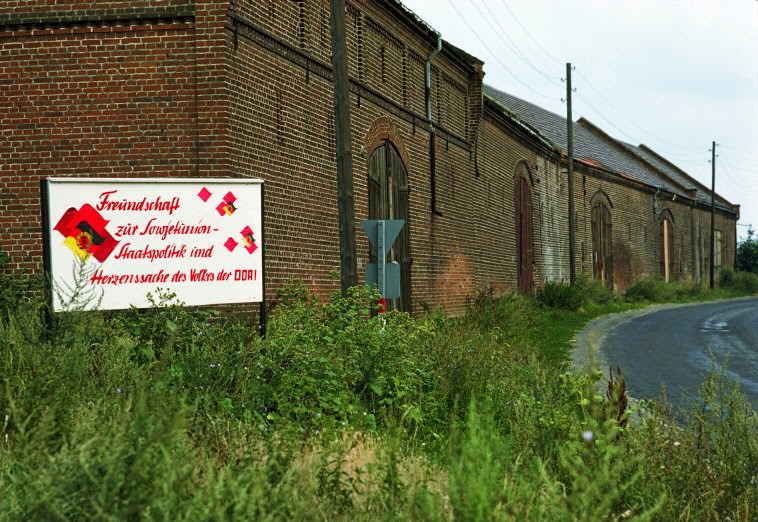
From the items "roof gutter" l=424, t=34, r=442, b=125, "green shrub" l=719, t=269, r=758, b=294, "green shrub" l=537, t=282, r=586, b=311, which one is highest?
"roof gutter" l=424, t=34, r=442, b=125

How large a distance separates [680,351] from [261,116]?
9528mm

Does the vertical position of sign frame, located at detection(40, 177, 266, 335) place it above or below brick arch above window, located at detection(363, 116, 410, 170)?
below

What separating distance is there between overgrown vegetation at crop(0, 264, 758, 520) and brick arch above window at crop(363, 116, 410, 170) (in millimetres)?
8002

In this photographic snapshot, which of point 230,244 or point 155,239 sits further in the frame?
point 230,244

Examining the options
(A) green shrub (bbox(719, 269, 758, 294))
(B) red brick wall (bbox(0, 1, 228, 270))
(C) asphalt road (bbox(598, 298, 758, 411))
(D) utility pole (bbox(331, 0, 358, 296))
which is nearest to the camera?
(D) utility pole (bbox(331, 0, 358, 296))

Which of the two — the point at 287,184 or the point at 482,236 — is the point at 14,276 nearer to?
the point at 287,184

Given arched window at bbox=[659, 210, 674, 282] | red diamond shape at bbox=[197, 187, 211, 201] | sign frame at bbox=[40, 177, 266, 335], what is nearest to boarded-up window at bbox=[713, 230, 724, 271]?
arched window at bbox=[659, 210, 674, 282]

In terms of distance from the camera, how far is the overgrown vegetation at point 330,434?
4258 mm

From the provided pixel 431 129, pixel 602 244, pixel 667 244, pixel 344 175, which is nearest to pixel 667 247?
pixel 667 244

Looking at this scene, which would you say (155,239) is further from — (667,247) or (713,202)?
(713,202)

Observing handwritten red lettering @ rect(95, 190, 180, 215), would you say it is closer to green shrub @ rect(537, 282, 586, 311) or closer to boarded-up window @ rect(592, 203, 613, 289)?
green shrub @ rect(537, 282, 586, 311)

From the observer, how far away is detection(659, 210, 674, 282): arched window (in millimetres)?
56094

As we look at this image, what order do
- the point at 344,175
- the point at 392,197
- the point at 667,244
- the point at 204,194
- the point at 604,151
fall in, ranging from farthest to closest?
1. the point at 667,244
2. the point at 604,151
3. the point at 392,197
4. the point at 344,175
5. the point at 204,194

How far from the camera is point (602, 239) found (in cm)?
4588
